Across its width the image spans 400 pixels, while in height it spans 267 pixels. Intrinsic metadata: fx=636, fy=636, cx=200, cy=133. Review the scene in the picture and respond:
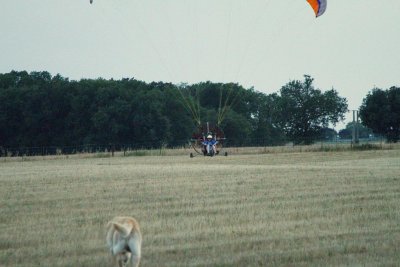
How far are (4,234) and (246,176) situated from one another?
559 inches

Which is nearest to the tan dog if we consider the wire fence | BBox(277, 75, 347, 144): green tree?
the wire fence

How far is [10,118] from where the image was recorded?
287 ft

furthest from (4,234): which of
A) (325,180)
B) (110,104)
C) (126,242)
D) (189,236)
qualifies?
(110,104)

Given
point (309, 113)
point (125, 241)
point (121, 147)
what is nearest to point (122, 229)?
point (125, 241)

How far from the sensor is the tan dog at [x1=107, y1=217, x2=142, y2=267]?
762cm

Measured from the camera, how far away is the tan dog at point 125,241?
762cm

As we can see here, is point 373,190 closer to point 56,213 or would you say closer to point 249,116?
point 56,213

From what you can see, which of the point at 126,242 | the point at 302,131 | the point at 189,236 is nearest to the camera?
the point at 126,242

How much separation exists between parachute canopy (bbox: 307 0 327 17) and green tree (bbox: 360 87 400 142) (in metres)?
72.0

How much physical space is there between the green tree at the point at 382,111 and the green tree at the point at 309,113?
1441 cm

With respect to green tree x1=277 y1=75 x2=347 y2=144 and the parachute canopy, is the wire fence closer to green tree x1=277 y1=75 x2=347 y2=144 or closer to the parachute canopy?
green tree x1=277 y1=75 x2=347 y2=144

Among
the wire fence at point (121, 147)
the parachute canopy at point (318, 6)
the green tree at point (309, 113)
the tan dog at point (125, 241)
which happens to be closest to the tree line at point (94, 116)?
the wire fence at point (121, 147)

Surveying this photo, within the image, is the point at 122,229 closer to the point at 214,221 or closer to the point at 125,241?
the point at 125,241

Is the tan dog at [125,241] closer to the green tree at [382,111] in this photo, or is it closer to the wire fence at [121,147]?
the wire fence at [121,147]
